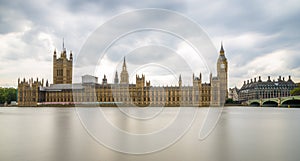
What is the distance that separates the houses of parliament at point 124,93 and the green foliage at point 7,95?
6477mm

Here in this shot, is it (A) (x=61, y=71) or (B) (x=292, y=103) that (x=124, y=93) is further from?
(B) (x=292, y=103)

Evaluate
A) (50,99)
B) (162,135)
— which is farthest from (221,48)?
(162,135)

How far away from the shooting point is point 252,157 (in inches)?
378

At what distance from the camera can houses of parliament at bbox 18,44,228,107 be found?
83.1 metres

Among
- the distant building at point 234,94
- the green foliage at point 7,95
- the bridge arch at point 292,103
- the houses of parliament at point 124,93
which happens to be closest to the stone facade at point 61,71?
the houses of parliament at point 124,93

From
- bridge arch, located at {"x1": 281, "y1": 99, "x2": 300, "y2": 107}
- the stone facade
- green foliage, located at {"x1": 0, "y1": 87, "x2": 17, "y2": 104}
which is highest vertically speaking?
the stone facade

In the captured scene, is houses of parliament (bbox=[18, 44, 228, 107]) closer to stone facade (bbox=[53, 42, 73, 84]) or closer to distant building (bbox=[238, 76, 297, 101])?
stone facade (bbox=[53, 42, 73, 84])

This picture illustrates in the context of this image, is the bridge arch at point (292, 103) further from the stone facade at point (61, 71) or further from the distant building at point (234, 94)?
the distant building at point (234, 94)

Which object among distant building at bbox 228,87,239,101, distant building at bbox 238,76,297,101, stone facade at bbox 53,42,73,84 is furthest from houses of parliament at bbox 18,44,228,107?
distant building at bbox 228,87,239,101

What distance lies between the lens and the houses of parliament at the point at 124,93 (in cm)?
8312

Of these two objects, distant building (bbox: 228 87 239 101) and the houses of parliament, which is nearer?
the houses of parliament

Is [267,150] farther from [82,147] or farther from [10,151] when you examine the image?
[10,151]

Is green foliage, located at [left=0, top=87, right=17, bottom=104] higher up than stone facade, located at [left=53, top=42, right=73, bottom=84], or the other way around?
stone facade, located at [left=53, top=42, right=73, bottom=84]

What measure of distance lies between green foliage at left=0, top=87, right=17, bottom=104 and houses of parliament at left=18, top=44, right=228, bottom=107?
21.3 feet
